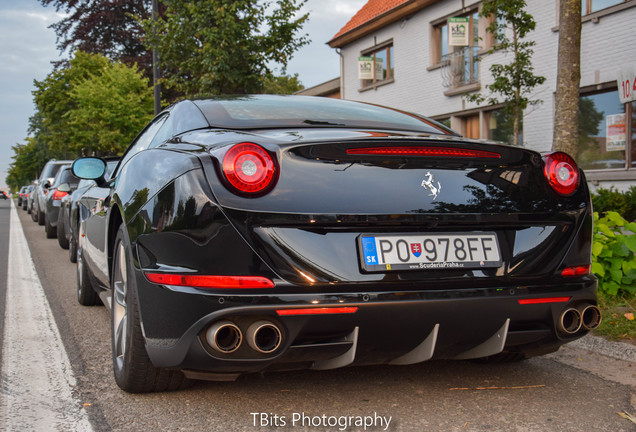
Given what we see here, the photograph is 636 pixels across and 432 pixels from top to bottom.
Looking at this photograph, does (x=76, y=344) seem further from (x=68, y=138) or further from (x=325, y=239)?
(x=68, y=138)

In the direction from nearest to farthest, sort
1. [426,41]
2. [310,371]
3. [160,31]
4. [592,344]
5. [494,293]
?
[494,293] → [310,371] → [592,344] → [160,31] → [426,41]

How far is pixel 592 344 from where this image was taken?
13.7ft

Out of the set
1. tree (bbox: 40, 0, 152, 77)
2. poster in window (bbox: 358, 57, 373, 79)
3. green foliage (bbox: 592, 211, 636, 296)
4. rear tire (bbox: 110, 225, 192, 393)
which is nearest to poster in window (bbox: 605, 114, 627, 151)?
green foliage (bbox: 592, 211, 636, 296)

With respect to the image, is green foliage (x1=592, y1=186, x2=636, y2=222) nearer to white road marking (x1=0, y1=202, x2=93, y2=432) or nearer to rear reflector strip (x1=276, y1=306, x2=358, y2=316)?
white road marking (x1=0, y1=202, x2=93, y2=432)

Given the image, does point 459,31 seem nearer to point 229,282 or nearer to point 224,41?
point 224,41

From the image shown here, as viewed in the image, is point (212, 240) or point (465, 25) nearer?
point (212, 240)

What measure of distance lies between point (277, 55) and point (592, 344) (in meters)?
14.0

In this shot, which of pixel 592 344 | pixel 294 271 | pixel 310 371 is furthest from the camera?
pixel 592 344

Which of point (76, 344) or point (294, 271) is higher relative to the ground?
point (294, 271)

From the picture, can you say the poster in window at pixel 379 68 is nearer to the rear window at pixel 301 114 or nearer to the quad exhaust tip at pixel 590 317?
the rear window at pixel 301 114

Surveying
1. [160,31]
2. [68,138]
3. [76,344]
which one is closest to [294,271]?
[76,344]

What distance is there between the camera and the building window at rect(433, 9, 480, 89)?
685 inches

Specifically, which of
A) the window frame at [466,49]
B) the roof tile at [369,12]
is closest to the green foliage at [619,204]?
the window frame at [466,49]

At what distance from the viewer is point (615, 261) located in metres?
5.05
